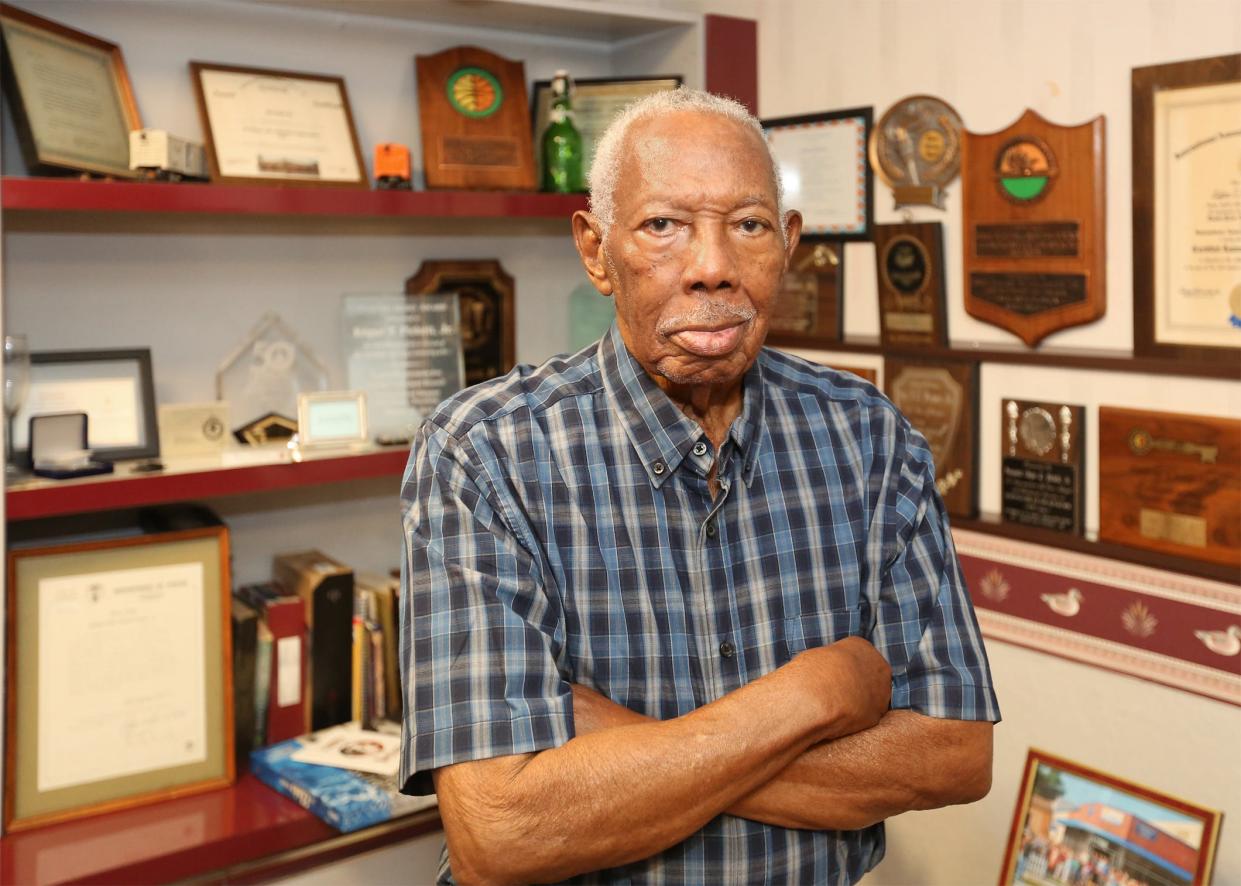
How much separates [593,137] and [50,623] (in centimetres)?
148

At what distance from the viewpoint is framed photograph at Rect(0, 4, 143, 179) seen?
6.21 feet

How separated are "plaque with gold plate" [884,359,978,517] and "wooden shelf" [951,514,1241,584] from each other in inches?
1.7

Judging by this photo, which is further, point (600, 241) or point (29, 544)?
point (29, 544)

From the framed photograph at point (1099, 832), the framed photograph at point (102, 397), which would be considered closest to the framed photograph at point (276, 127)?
the framed photograph at point (102, 397)

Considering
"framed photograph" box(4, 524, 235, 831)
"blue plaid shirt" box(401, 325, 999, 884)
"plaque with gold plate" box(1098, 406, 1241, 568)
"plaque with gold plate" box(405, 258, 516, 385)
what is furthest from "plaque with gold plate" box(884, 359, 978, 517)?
"framed photograph" box(4, 524, 235, 831)

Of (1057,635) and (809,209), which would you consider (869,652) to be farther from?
(809,209)

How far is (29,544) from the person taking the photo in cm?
211

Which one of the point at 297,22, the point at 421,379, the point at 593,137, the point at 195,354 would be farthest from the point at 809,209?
the point at 195,354

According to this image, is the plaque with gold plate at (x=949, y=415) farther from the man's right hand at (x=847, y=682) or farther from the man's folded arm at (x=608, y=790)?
the man's folded arm at (x=608, y=790)

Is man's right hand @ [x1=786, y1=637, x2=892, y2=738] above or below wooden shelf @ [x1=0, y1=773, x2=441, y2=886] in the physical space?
above

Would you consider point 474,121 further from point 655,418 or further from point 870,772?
point 870,772

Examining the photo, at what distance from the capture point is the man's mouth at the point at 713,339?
1.26 metres

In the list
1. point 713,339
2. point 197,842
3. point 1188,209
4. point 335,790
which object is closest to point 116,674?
point 197,842

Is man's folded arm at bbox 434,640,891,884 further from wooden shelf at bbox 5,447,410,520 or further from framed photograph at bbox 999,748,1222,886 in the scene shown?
wooden shelf at bbox 5,447,410,520
